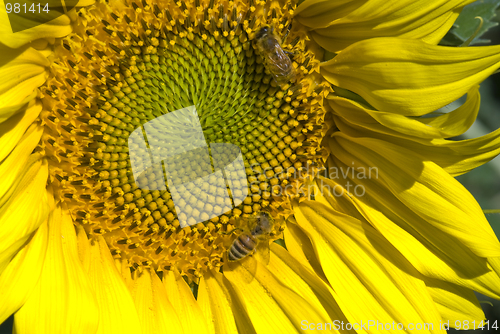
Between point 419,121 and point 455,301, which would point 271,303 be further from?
point 419,121

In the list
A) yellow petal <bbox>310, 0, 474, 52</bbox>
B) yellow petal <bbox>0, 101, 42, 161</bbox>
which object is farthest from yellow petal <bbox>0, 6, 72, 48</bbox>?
yellow petal <bbox>310, 0, 474, 52</bbox>

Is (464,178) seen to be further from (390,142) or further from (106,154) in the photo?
(106,154)

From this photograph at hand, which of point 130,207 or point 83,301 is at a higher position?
point 130,207

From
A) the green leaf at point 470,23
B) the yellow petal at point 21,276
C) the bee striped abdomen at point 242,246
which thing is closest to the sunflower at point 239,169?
the yellow petal at point 21,276

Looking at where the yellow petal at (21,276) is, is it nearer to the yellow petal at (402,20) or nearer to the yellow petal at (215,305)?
the yellow petal at (215,305)

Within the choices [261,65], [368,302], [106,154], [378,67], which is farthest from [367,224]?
[106,154]

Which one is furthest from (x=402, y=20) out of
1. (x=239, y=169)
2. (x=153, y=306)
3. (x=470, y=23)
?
(x=153, y=306)

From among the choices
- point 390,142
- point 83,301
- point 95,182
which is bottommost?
point 83,301

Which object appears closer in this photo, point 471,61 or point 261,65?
point 471,61
